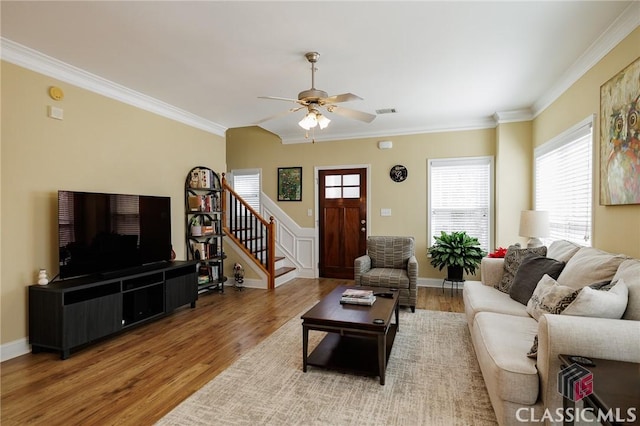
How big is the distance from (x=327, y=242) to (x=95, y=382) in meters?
4.27

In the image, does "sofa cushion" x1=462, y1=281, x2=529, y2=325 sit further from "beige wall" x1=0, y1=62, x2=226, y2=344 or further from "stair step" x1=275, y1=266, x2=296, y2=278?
"beige wall" x1=0, y1=62, x2=226, y2=344

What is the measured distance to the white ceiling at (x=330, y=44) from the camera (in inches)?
92.3

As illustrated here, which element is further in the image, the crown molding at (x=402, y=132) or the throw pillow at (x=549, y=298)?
the crown molding at (x=402, y=132)

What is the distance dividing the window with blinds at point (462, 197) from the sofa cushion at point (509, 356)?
3.12 metres

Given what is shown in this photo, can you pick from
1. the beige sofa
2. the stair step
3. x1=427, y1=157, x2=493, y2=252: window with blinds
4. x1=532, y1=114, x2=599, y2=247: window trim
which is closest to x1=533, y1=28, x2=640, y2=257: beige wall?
x1=532, y1=114, x2=599, y2=247: window trim

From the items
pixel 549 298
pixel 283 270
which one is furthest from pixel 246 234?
pixel 549 298

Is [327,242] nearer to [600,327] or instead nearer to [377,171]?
[377,171]

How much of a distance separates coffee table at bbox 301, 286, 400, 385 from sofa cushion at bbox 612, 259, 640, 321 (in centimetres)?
141

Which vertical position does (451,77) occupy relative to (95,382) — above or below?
above

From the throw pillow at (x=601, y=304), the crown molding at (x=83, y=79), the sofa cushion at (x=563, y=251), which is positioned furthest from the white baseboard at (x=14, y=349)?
the sofa cushion at (x=563, y=251)

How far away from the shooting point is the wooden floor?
214cm

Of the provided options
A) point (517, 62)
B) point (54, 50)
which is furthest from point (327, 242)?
point (54, 50)

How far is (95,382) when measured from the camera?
250 centimetres

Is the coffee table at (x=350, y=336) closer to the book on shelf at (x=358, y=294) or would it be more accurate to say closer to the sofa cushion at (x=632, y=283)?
the book on shelf at (x=358, y=294)
